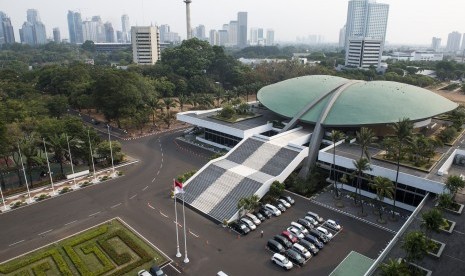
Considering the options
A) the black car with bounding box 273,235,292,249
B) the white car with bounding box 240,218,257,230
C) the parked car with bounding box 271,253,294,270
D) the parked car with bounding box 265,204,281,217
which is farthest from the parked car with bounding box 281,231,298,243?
the parked car with bounding box 265,204,281,217

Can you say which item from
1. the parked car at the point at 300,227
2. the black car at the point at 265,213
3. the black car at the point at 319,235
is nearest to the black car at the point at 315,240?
the black car at the point at 319,235

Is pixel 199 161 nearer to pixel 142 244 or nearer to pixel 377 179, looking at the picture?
pixel 142 244

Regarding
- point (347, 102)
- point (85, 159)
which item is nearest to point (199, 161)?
point (85, 159)

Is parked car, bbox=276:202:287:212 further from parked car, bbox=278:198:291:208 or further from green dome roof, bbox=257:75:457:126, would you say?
→ green dome roof, bbox=257:75:457:126

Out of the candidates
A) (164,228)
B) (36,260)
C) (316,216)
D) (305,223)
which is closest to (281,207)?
(305,223)

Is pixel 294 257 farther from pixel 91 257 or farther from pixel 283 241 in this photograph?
pixel 91 257
